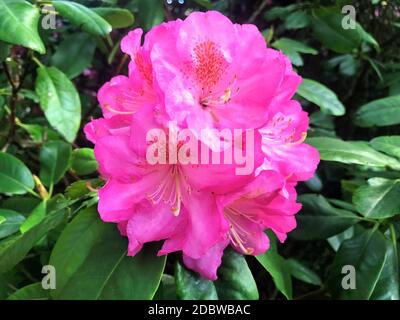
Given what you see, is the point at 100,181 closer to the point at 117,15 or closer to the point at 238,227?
the point at 238,227

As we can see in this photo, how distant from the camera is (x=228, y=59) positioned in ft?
2.04

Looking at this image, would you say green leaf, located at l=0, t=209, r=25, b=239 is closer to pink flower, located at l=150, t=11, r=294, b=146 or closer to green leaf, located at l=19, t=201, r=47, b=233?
green leaf, located at l=19, t=201, r=47, b=233

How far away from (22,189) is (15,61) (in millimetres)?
326

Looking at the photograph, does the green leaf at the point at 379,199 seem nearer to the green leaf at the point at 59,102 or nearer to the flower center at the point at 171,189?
the flower center at the point at 171,189

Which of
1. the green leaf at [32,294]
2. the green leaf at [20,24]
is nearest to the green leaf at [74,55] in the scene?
the green leaf at [20,24]

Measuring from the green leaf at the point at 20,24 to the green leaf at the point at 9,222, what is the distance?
300 millimetres

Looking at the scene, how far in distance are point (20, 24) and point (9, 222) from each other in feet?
1.12

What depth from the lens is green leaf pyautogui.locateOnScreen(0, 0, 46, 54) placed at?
726 mm

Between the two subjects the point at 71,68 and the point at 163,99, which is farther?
the point at 71,68

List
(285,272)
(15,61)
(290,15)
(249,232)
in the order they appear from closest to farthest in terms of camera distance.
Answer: (249,232) < (285,272) < (15,61) < (290,15)

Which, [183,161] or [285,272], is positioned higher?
[183,161]

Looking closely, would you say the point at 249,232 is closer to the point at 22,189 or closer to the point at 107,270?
the point at 107,270

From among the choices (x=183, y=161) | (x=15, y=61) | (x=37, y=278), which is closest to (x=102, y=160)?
(x=183, y=161)

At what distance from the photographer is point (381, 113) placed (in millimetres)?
1017
